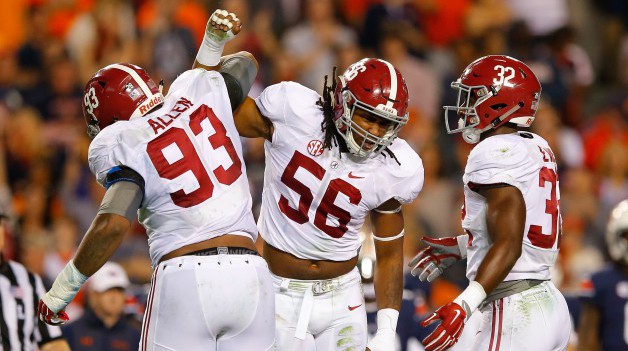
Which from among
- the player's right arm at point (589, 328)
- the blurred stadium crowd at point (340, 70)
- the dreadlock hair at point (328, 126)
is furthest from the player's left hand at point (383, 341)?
the blurred stadium crowd at point (340, 70)

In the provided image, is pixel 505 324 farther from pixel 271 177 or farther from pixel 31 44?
pixel 31 44

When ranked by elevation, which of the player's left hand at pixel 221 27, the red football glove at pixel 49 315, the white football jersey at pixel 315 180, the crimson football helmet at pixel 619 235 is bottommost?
the crimson football helmet at pixel 619 235

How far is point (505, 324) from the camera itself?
525 centimetres

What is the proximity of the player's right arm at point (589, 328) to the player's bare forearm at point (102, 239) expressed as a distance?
367 centimetres

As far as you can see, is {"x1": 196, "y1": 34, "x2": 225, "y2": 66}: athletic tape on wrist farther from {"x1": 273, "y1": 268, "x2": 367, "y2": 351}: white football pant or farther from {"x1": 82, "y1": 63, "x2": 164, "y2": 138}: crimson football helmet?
{"x1": 273, "y1": 268, "x2": 367, "y2": 351}: white football pant

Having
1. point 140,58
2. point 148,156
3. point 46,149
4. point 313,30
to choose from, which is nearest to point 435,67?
point 313,30

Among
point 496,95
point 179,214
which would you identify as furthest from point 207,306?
point 496,95

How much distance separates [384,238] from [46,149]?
17.6 feet

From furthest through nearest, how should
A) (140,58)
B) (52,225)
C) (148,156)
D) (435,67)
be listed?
(435,67) → (140,58) → (52,225) → (148,156)

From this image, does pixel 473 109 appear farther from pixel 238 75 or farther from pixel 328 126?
pixel 238 75

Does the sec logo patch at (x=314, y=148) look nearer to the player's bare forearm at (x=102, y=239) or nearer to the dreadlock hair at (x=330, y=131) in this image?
the dreadlock hair at (x=330, y=131)

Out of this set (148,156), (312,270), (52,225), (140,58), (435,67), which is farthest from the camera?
(435,67)

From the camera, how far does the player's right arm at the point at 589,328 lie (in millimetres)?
7359

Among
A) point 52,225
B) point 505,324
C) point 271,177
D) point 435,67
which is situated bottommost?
point 52,225
